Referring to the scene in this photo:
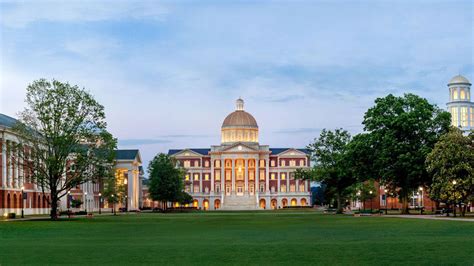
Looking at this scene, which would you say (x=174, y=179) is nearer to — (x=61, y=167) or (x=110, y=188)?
(x=110, y=188)

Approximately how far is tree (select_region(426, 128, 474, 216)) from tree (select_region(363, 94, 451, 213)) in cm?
752

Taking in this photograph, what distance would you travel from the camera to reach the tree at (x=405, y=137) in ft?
268

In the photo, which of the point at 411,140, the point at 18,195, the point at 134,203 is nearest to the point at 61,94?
the point at 18,195

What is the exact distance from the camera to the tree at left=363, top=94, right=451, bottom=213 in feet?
268

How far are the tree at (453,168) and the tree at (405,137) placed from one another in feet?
24.7

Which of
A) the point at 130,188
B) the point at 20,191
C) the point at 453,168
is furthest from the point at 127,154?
the point at 453,168

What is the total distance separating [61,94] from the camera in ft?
250

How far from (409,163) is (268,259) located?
59.9 m

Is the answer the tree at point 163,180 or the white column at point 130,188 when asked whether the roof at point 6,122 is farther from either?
the white column at point 130,188

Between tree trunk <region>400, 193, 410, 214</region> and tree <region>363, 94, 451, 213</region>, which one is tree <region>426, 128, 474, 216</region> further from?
tree trunk <region>400, 193, 410, 214</region>

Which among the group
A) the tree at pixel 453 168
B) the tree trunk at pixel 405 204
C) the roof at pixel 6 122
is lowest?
the tree trunk at pixel 405 204

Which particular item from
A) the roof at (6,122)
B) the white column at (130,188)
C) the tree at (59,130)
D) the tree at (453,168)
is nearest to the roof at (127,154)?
the white column at (130,188)

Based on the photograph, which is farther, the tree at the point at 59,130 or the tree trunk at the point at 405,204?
the tree trunk at the point at 405,204

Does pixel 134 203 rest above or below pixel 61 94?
below
